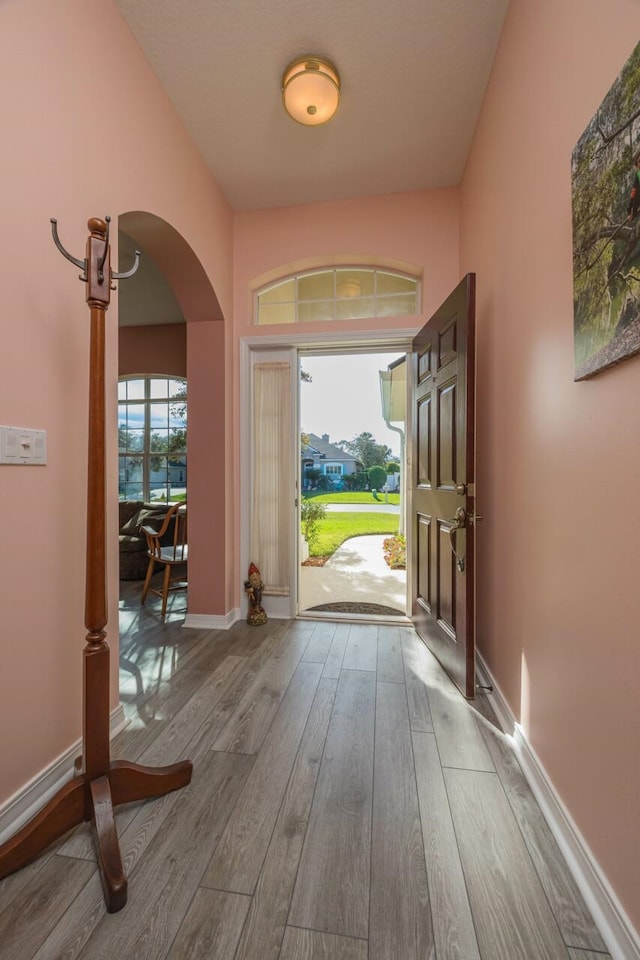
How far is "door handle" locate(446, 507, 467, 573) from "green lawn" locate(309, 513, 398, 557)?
4754 millimetres

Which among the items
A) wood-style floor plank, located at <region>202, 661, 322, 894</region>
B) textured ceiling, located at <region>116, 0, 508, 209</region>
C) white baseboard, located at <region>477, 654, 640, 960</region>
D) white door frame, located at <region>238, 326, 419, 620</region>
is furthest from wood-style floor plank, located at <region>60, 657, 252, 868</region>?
textured ceiling, located at <region>116, 0, 508, 209</region>

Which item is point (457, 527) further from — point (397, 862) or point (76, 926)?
point (76, 926)

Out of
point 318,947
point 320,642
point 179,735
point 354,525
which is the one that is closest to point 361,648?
point 320,642

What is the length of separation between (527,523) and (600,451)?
24.3 inches

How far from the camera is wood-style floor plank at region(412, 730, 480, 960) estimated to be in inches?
40.3

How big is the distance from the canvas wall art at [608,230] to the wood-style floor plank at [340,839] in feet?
5.15

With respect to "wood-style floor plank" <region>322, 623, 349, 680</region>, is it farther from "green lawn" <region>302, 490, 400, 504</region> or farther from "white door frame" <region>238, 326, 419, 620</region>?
"green lawn" <region>302, 490, 400, 504</region>

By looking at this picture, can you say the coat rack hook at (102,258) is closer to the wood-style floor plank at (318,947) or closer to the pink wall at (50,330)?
the pink wall at (50,330)

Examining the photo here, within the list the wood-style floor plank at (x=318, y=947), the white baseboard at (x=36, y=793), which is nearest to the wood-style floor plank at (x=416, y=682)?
the wood-style floor plank at (x=318, y=947)

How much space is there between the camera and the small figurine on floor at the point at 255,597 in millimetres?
3188

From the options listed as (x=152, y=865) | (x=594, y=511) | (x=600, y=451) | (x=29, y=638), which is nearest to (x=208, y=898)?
(x=152, y=865)

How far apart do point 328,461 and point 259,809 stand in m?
5.61

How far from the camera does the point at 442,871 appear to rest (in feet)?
3.95

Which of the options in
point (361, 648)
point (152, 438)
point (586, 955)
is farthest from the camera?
point (152, 438)
